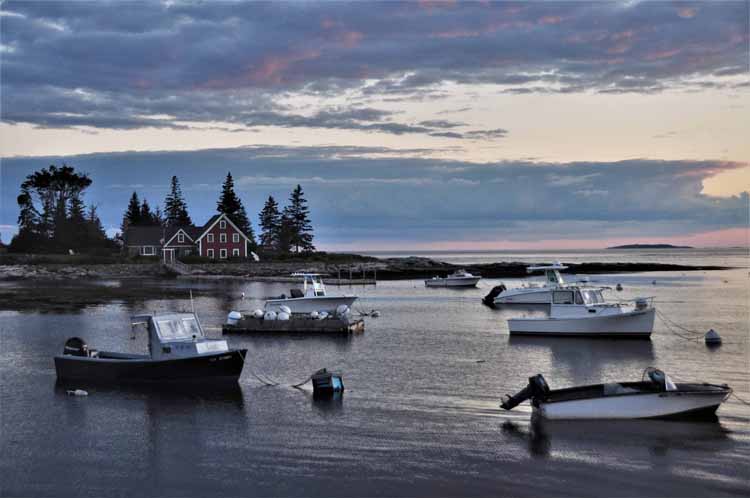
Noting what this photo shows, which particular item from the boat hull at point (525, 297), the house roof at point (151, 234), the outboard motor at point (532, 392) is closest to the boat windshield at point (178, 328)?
the outboard motor at point (532, 392)

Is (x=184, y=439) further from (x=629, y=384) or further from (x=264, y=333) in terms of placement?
(x=264, y=333)

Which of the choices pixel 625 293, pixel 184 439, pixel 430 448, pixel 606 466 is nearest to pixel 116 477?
pixel 184 439

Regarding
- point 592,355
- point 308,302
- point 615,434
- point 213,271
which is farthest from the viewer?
point 213,271

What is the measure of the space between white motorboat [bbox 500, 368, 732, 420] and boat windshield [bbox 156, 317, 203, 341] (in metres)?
11.8

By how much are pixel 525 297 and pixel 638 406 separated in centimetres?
4157

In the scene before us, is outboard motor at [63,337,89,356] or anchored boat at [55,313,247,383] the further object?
outboard motor at [63,337,89,356]

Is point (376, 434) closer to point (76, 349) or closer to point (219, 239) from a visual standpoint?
point (76, 349)

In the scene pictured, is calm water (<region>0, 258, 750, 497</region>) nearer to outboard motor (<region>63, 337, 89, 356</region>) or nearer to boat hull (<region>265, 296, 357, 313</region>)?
outboard motor (<region>63, 337, 89, 356</region>)

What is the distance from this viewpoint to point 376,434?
19.0 meters

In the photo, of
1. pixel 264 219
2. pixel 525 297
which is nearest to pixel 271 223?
pixel 264 219

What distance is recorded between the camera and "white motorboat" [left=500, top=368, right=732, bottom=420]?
19.8 m

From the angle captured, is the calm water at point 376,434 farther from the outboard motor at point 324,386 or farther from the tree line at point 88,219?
the tree line at point 88,219

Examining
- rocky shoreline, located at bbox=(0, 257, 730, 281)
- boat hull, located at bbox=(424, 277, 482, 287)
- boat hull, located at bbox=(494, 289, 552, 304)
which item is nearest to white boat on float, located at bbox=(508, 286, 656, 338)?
boat hull, located at bbox=(494, 289, 552, 304)

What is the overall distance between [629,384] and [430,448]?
21.1ft
